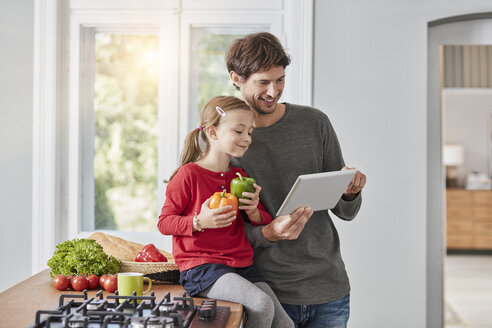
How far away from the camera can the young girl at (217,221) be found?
1.57 meters

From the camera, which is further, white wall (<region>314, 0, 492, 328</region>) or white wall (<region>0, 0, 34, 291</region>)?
white wall (<region>0, 0, 34, 291</region>)

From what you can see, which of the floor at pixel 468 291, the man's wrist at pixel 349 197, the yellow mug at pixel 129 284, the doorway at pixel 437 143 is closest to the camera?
the yellow mug at pixel 129 284

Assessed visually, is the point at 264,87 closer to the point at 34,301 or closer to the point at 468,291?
the point at 34,301

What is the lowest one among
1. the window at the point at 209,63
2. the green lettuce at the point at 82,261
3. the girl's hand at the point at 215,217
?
the green lettuce at the point at 82,261

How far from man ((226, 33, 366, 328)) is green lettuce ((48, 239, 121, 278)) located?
492mm

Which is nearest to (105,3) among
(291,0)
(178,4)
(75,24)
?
(75,24)

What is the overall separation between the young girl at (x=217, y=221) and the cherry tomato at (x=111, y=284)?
22cm

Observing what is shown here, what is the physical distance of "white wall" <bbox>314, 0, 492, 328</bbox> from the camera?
323 cm

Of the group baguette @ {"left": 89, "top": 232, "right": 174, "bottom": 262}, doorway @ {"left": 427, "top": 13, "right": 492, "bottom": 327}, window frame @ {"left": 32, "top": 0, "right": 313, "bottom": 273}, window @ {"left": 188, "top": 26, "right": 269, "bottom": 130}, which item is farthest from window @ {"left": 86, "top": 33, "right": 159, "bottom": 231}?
doorway @ {"left": 427, "top": 13, "right": 492, "bottom": 327}

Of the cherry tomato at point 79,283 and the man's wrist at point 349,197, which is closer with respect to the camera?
the cherry tomato at point 79,283

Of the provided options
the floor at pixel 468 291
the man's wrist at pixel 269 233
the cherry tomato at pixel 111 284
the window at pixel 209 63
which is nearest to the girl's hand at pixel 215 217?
the man's wrist at pixel 269 233

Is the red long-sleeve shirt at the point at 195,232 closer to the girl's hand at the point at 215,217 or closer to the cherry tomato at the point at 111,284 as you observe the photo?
the girl's hand at the point at 215,217

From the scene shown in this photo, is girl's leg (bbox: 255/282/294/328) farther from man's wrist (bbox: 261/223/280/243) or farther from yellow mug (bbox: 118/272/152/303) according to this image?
yellow mug (bbox: 118/272/152/303)

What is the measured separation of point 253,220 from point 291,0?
1.97 m
